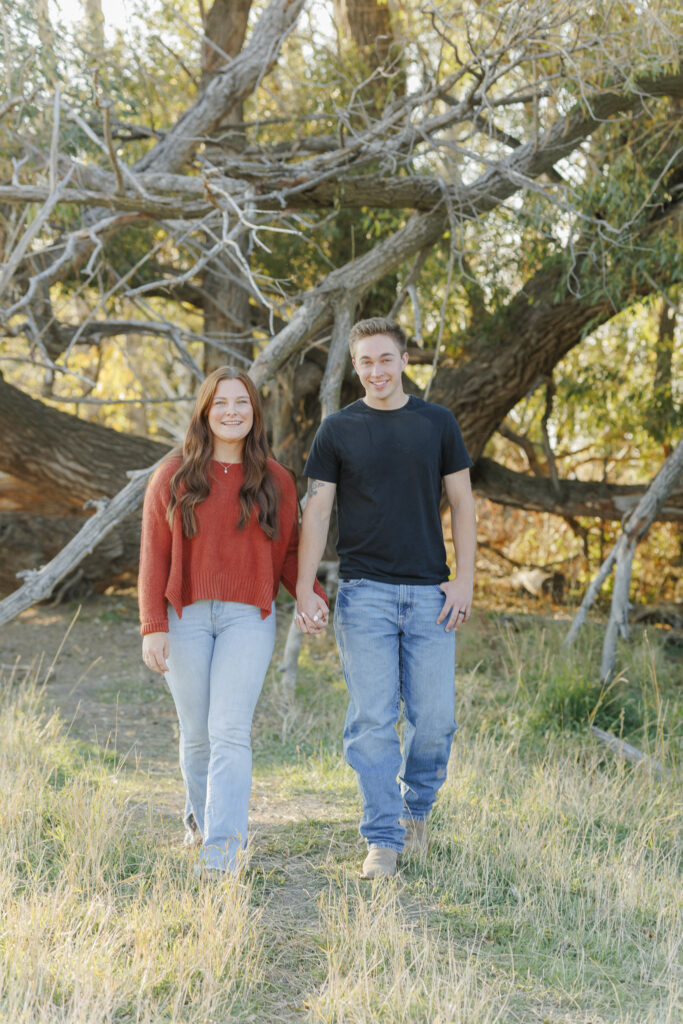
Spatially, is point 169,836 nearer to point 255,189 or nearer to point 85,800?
point 85,800

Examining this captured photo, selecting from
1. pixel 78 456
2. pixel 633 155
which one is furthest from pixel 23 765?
pixel 633 155

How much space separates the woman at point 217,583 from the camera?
3588 millimetres

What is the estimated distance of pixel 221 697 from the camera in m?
3.60

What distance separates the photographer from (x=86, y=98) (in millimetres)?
7102

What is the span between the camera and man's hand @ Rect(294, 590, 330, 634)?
3719 millimetres

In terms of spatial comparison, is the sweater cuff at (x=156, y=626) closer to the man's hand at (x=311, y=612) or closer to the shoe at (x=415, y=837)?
the man's hand at (x=311, y=612)

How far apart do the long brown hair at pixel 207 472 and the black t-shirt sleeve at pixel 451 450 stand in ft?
2.19

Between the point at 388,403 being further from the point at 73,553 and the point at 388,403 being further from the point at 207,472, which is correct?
the point at 73,553

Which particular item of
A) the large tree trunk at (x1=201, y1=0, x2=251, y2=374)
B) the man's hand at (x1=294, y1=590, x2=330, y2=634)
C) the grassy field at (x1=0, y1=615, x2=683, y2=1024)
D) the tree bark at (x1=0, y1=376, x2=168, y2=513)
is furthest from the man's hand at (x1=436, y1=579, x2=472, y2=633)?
the tree bark at (x1=0, y1=376, x2=168, y2=513)

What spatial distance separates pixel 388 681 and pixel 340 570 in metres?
0.46

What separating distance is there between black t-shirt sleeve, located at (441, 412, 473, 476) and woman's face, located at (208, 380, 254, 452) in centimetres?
75

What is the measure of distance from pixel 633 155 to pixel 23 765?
5.85 metres

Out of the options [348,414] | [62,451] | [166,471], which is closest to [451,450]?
[348,414]

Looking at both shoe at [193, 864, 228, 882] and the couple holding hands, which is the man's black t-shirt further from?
shoe at [193, 864, 228, 882]
